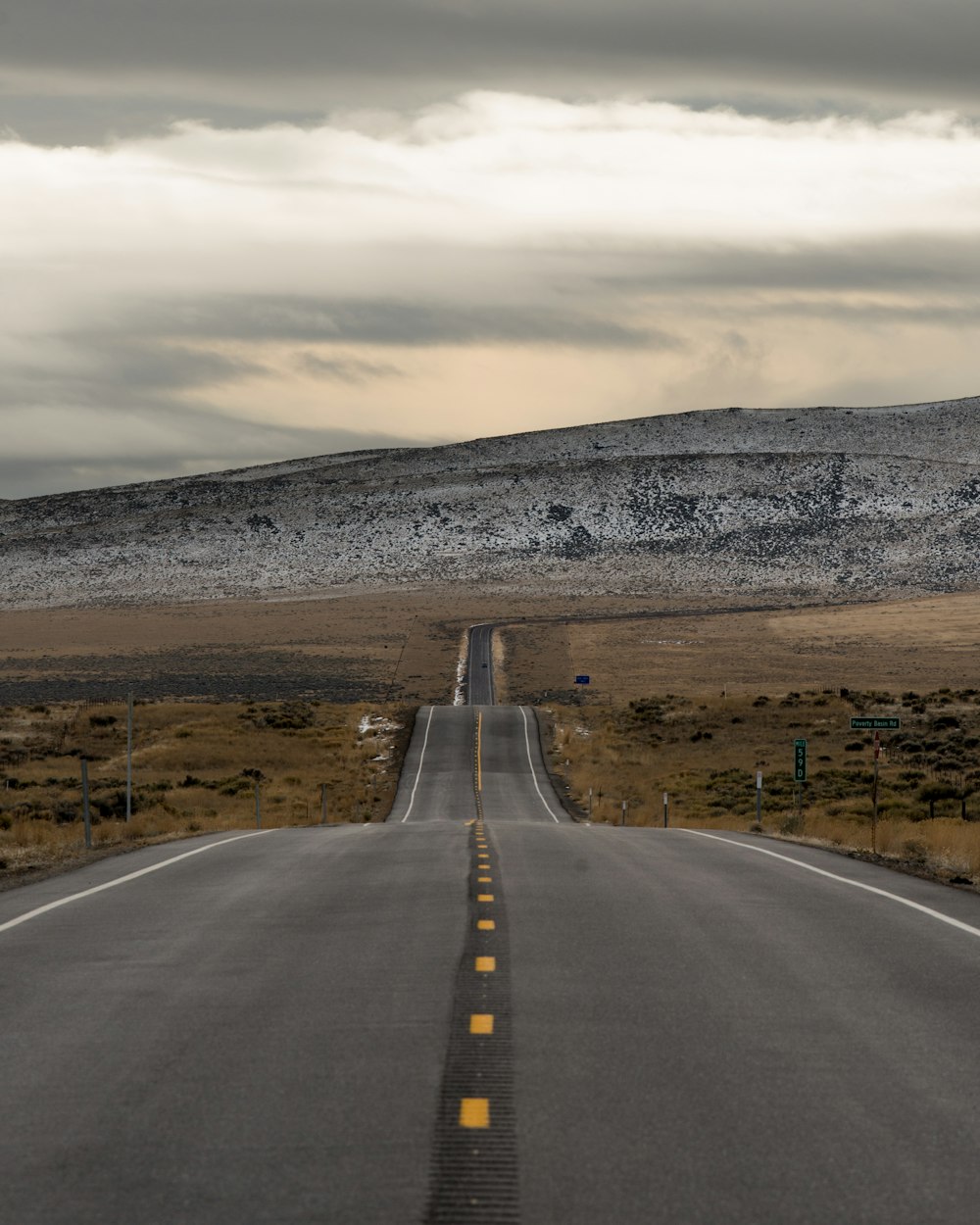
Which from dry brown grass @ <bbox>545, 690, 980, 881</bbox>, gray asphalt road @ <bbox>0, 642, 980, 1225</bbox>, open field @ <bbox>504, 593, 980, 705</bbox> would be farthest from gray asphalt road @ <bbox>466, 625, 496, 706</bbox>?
gray asphalt road @ <bbox>0, 642, 980, 1225</bbox>

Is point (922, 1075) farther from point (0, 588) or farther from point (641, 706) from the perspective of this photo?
point (0, 588)

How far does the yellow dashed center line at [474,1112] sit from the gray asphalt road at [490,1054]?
0.11 feet

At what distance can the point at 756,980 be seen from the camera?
1078 centimetres

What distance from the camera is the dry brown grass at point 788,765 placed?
34.0 m

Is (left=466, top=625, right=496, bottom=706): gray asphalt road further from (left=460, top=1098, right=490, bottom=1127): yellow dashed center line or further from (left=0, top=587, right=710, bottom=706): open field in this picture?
(left=460, top=1098, right=490, bottom=1127): yellow dashed center line

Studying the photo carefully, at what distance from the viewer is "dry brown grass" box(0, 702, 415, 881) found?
35.7 m

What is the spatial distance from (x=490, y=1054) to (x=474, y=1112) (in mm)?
1204

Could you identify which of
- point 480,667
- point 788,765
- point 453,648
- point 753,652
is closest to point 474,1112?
point 788,765

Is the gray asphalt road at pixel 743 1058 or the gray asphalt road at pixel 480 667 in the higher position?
the gray asphalt road at pixel 480 667

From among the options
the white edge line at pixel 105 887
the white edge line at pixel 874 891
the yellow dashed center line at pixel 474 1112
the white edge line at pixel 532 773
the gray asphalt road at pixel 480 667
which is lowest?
the white edge line at pixel 532 773

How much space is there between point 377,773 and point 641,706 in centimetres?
2245

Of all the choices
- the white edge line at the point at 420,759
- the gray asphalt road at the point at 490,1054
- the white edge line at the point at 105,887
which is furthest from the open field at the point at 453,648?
the gray asphalt road at the point at 490,1054

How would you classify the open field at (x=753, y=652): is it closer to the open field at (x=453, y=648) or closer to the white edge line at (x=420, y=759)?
the open field at (x=453, y=648)

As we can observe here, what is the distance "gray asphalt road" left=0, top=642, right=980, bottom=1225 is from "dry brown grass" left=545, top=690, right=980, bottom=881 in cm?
887
